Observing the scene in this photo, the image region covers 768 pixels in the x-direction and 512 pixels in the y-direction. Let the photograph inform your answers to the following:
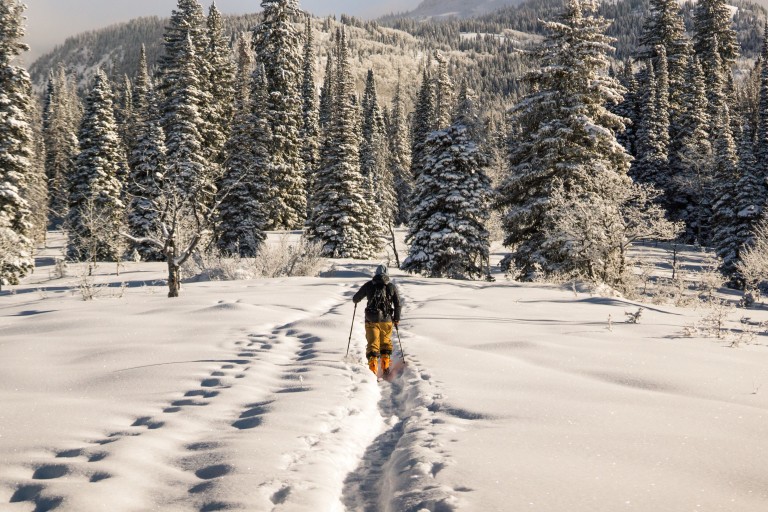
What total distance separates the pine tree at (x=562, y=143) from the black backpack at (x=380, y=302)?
13.8 m

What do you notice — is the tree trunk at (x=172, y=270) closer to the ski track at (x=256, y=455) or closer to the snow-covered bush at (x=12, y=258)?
the ski track at (x=256, y=455)

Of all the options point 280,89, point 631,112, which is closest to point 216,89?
point 280,89

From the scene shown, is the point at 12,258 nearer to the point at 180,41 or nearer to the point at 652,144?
the point at 180,41

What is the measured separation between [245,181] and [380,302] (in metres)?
28.3

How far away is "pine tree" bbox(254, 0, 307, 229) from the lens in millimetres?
42406

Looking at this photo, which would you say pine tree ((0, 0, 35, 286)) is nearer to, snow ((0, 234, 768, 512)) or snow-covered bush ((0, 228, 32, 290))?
snow-covered bush ((0, 228, 32, 290))

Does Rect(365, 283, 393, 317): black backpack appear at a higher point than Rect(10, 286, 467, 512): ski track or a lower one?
higher

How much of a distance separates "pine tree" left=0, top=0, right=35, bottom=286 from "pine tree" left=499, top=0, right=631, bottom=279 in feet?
78.9

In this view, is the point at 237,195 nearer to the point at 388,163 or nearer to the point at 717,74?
the point at 388,163

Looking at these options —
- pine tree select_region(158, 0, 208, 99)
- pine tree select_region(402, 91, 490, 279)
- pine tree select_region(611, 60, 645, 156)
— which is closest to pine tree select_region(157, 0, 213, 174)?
pine tree select_region(158, 0, 208, 99)

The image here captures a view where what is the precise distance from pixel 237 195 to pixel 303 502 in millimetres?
33353

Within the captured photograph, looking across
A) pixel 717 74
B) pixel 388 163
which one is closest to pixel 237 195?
pixel 388 163

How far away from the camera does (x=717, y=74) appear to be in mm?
63500

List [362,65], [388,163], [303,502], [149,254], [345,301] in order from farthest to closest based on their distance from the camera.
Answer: [362,65], [388,163], [149,254], [345,301], [303,502]
